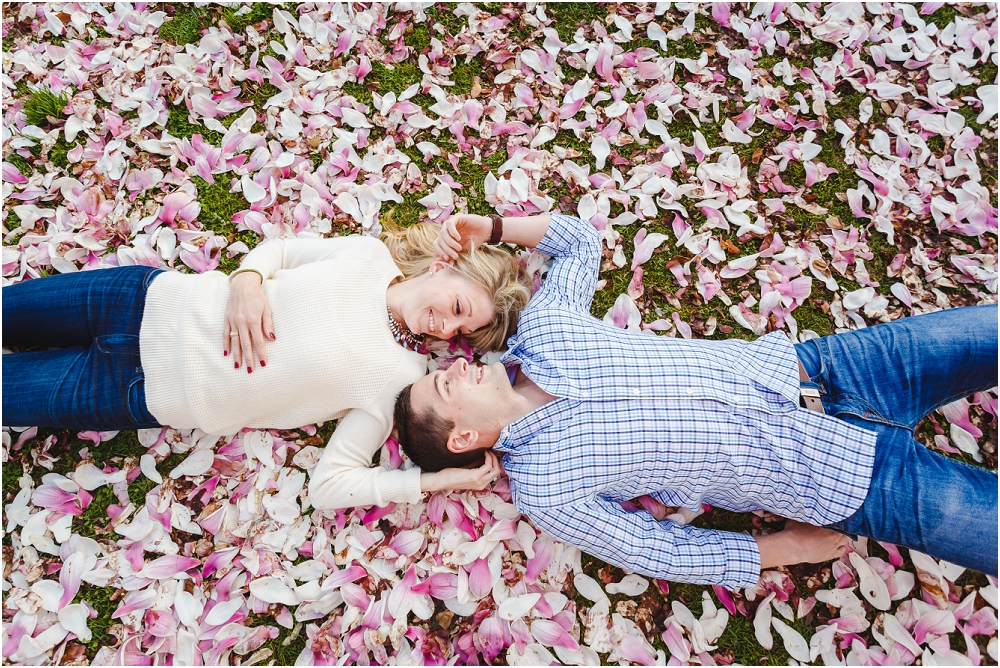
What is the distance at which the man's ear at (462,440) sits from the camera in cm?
239

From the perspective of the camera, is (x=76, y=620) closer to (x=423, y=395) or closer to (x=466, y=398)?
(x=423, y=395)

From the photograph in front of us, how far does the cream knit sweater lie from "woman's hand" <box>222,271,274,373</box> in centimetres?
4

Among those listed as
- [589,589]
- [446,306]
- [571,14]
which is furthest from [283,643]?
[571,14]

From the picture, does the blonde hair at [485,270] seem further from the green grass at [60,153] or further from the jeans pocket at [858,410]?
the green grass at [60,153]

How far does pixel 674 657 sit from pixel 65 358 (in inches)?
120

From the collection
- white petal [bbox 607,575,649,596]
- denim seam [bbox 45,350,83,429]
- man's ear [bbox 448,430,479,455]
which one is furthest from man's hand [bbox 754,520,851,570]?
denim seam [bbox 45,350,83,429]

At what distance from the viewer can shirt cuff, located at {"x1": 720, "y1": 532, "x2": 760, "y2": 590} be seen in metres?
2.43

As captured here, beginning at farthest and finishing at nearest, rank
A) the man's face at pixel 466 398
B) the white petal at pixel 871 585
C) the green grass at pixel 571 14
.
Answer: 1. the green grass at pixel 571 14
2. the white petal at pixel 871 585
3. the man's face at pixel 466 398

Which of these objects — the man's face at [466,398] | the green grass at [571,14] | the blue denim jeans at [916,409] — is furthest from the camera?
the green grass at [571,14]

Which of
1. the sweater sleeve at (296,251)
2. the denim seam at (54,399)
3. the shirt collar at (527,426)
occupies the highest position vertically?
the sweater sleeve at (296,251)

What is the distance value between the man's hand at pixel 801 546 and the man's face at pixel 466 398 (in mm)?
1319

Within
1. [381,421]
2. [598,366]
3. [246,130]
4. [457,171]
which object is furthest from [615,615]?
[246,130]

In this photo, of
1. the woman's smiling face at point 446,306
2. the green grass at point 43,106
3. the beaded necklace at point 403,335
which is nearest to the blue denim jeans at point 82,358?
the green grass at point 43,106

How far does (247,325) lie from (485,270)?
3.41 ft
